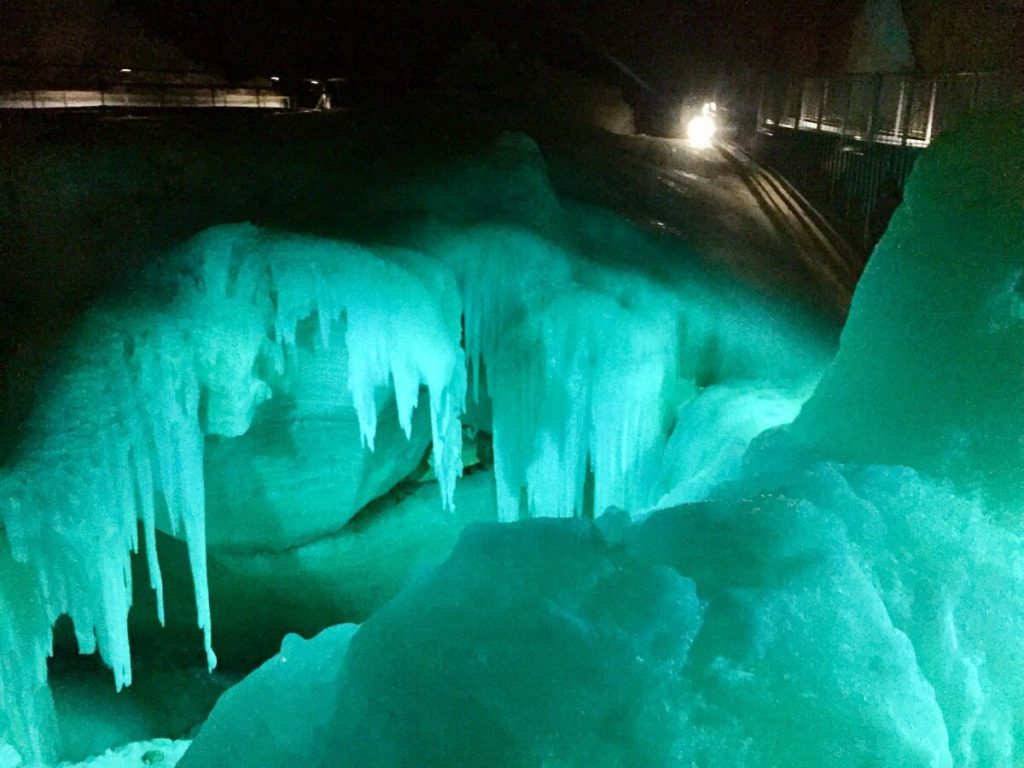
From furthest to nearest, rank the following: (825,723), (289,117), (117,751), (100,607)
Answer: (289,117), (117,751), (100,607), (825,723)

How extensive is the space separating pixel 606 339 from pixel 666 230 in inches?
80.9

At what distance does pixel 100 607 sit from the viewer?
634 cm

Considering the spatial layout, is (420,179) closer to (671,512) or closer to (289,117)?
(289,117)

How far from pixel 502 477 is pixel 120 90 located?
35.6 feet

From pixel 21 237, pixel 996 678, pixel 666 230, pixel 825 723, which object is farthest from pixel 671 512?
pixel 21 237

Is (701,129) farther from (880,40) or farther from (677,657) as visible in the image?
(677,657)

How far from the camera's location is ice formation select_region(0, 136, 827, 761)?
6.30 meters

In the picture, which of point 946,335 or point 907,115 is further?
point 907,115

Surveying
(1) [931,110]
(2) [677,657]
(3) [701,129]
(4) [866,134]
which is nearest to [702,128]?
(3) [701,129]

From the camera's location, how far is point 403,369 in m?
7.57

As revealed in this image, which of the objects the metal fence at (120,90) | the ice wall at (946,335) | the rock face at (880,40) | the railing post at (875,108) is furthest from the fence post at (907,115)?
the metal fence at (120,90)

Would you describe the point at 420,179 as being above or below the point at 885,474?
above

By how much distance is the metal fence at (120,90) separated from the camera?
12461mm

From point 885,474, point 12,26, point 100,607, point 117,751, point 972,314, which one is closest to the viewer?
point 885,474
